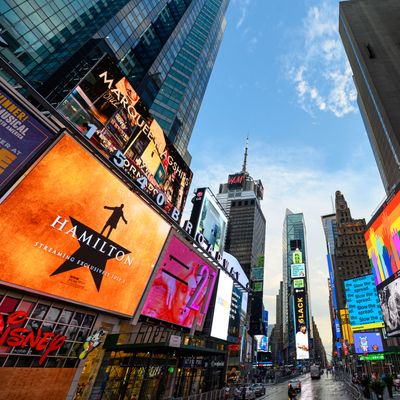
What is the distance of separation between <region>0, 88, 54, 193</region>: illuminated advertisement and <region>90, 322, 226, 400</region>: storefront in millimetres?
14048

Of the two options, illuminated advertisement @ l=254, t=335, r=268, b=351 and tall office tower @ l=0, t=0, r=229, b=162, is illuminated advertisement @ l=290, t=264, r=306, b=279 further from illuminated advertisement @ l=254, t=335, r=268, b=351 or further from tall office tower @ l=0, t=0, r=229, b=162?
tall office tower @ l=0, t=0, r=229, b=162

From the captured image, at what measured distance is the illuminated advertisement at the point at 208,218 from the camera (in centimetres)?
3888

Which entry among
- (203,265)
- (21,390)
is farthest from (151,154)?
(21,390)

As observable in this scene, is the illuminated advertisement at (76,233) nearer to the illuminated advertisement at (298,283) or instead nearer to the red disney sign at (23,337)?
the red disney sign at (23,337)

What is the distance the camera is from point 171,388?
2467 centimetres

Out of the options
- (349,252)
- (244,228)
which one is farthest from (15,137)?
(244,228)

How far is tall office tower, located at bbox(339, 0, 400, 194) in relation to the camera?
139ft

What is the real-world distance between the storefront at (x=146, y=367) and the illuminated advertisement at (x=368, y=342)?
111ft

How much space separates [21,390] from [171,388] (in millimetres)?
14527

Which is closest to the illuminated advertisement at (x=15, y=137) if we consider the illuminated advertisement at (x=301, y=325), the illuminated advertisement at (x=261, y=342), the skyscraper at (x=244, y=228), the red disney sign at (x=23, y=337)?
the red disney sign at (x=23, y=337)

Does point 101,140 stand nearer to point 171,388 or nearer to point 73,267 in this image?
point 73,267

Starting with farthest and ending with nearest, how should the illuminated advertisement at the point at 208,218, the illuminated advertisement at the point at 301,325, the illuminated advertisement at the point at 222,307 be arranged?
A: the illuminated advertisement at the point at 301,325, the illuminated advertisement at the point at 208,218, the illuminated advertisement at the point at 222,307

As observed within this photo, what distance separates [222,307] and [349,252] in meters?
108

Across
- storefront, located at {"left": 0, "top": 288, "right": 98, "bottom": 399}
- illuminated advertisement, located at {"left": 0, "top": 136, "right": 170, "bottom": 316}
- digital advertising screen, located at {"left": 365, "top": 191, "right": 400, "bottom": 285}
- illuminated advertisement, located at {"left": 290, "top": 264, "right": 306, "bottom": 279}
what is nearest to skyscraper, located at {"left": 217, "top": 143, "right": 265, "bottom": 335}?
illuminated advertisement, located at {"left": 290, "top": 264, "right": 306, "bottom": 279}
